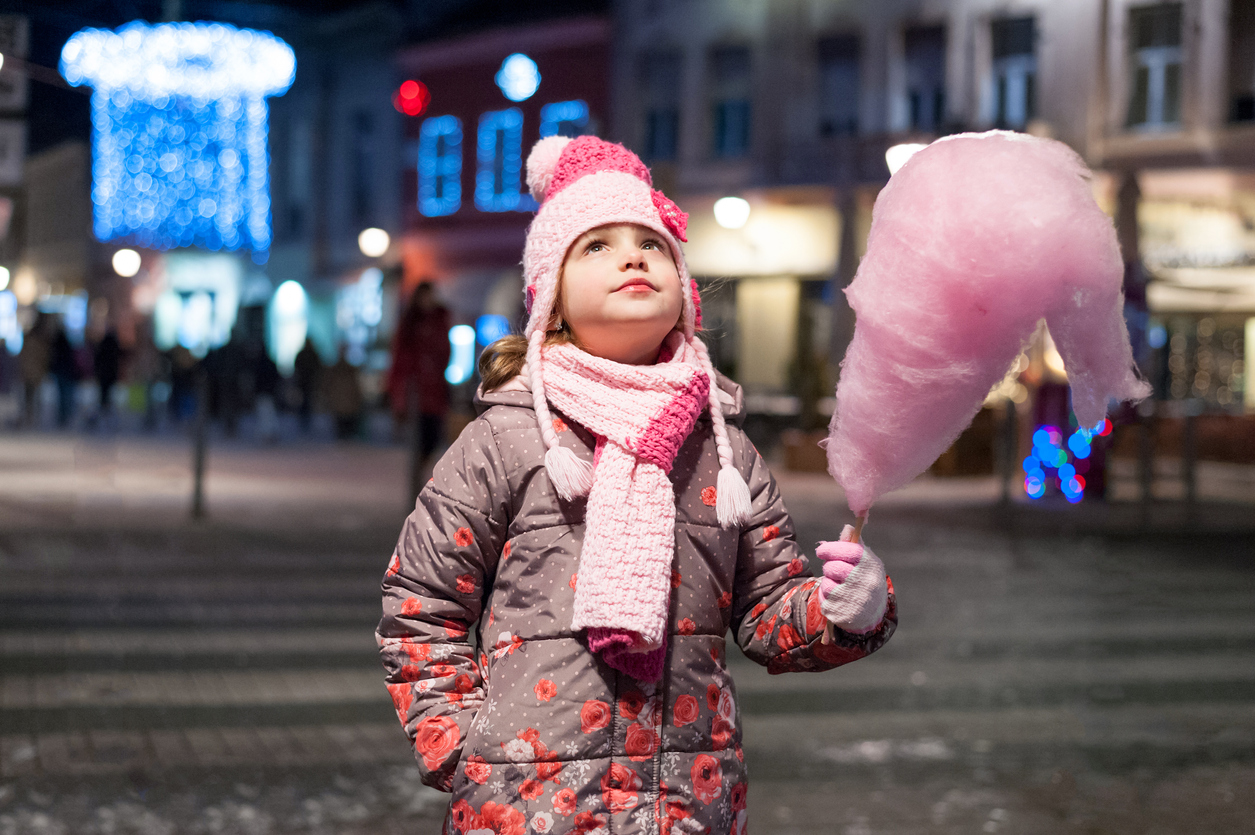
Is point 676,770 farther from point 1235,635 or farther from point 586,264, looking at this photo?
point 1235,635

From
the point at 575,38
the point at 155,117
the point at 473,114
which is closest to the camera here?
the point at 575,38

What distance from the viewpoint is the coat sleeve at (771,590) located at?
235 centimetres

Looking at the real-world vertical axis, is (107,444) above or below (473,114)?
below

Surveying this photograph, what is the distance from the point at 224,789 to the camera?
4812 mm

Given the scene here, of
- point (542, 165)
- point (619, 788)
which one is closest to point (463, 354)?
point (542, 165)

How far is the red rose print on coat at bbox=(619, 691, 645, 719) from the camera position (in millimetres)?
2326

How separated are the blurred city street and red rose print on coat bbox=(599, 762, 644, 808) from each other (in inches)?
92.9

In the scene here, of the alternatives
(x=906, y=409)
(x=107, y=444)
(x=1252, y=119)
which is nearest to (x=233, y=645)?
(x=906, y=409)

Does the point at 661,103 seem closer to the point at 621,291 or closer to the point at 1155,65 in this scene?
the point at 1155,65

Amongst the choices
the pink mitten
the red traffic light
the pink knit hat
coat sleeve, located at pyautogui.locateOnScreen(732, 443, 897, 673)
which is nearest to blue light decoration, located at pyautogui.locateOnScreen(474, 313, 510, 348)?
the red traffic light

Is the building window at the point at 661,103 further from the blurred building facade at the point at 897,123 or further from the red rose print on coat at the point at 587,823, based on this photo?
the red rose print on coat at the point at 587,823

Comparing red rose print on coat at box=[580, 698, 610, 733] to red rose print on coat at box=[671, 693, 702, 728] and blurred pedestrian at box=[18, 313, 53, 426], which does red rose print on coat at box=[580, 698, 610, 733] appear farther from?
blurred pedestrian at box=[18, 313, 53, 426]

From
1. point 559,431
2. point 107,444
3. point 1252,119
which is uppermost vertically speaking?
point 1252,119

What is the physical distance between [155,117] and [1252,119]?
26008mm
